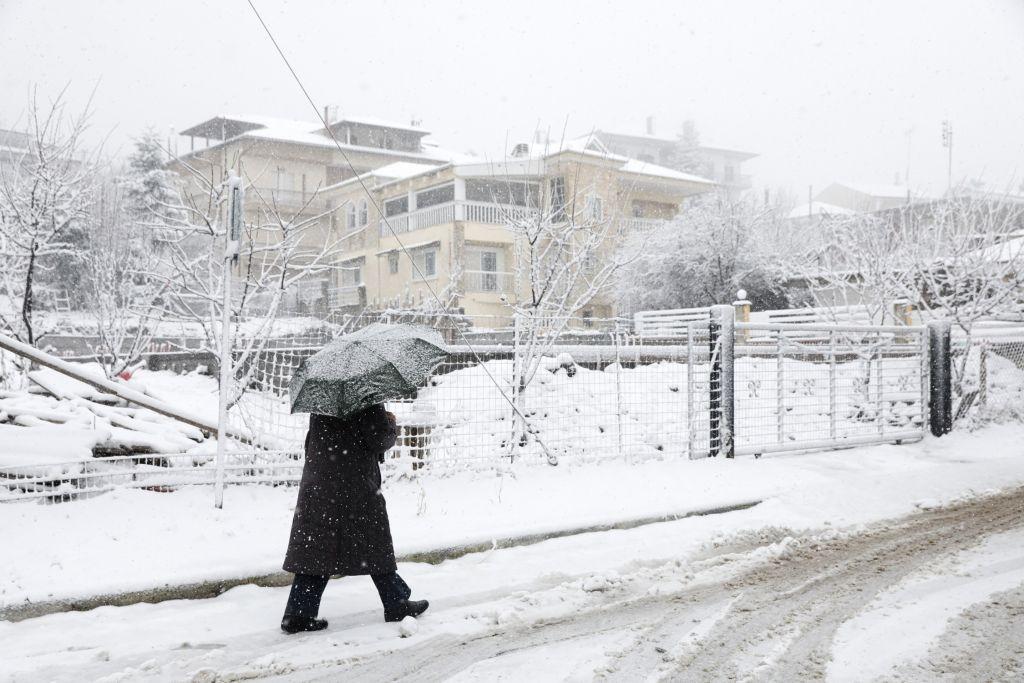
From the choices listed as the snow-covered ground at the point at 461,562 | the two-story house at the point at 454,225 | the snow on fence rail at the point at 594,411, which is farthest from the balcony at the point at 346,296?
the snow-covered ground at the point at 461,562

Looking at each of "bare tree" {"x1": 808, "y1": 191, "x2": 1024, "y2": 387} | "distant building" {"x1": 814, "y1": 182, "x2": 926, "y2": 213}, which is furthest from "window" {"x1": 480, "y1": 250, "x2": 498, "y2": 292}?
"distant building" {"x1": 814, "y1": 182, "x2": 926, "y2": 213}

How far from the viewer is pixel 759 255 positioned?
25156mm

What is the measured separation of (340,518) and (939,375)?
9.72 metres

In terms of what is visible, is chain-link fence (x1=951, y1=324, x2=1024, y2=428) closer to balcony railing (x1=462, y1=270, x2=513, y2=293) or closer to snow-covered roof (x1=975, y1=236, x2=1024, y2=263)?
snow-covered roof (x1=975, y1=236, x2=1024, y2=263)

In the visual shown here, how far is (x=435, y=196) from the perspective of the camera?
30.8 meters

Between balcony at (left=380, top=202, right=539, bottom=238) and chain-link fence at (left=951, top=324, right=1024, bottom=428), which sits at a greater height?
balcony at (left=380, top=202, right=539, bottom=238)

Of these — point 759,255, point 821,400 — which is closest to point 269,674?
point 821,400

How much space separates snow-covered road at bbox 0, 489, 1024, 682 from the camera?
379 centimetres

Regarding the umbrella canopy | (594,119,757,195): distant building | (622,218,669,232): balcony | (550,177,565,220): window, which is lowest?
the umbrella canopy

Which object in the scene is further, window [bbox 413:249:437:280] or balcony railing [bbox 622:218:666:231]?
window [bbox 413:249:437:280]

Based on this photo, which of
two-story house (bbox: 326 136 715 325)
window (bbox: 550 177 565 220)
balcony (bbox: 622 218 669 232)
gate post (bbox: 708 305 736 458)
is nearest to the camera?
gate post (bbox: 708 305 736 458)

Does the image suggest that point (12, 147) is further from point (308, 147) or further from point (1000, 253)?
point (308, 147)

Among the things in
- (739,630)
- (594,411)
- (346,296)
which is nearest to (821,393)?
(594,411)

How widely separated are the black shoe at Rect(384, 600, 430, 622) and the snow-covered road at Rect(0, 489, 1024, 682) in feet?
0.19
